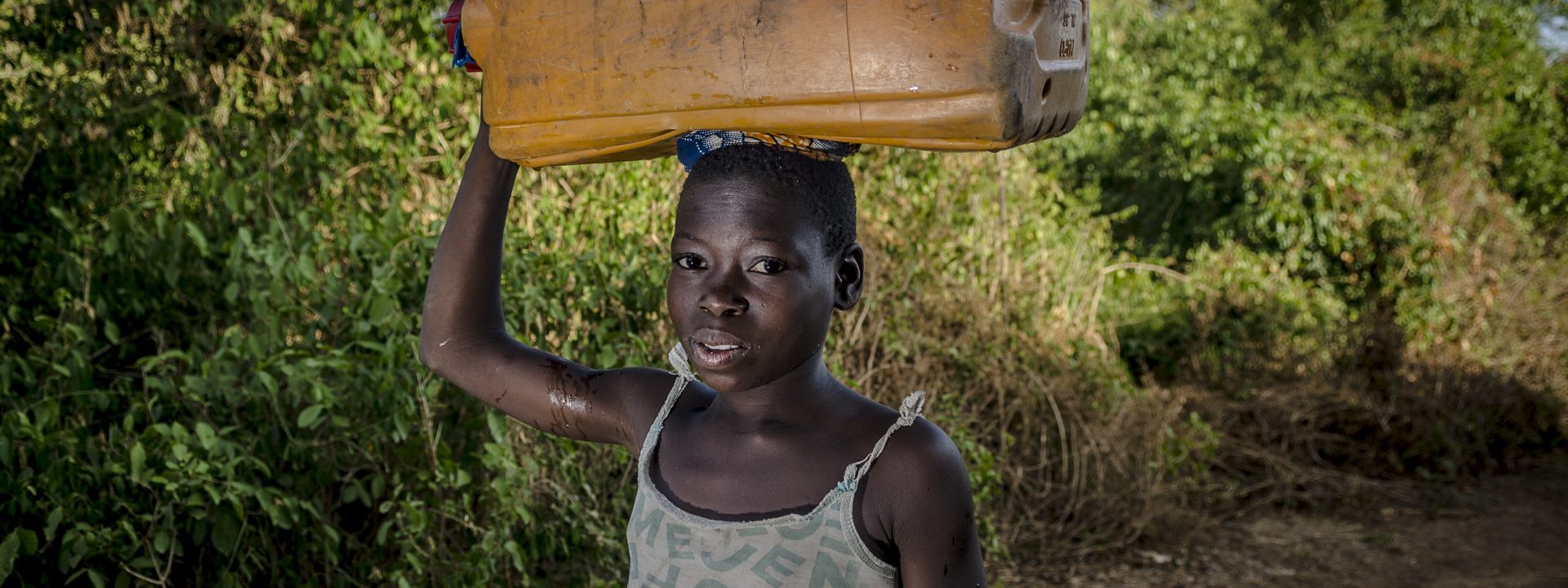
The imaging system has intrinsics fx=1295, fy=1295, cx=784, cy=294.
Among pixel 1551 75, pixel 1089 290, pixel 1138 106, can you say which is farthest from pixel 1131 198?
pixel 1089 290

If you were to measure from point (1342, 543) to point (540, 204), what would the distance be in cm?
376

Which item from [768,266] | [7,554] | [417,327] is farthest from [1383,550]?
[7,554]

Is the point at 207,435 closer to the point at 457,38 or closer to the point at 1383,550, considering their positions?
the point at 457,38

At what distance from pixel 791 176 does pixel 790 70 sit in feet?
0.75

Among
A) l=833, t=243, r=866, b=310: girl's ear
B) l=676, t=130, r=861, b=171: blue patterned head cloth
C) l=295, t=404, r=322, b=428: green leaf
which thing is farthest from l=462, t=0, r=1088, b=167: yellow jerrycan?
l=295, t=404, r=322, b=428: green leaf

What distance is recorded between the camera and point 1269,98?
36.0 feet

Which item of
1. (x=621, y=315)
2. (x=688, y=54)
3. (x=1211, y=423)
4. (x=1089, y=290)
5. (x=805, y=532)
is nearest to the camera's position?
(x=688, y=54)

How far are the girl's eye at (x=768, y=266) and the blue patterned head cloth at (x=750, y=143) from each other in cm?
13

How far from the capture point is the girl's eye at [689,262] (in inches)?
58.4

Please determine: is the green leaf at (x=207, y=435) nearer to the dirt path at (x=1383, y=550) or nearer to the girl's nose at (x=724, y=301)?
the girl's nose at (x=724, y=301)

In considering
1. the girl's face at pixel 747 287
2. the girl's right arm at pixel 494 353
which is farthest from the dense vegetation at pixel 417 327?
the girl's face at pixel 747 287

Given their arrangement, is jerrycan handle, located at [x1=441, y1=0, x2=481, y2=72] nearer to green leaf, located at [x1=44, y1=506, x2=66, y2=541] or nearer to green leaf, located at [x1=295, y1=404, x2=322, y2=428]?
green leaf, located at [x1=295, y1=404, x2=322, y2=428]

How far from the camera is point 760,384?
4.84 ft

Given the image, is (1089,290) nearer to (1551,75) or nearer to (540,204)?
(540,204)
